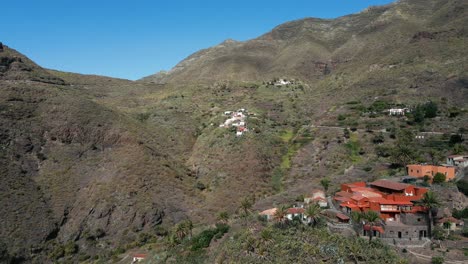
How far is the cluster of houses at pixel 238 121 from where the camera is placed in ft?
249

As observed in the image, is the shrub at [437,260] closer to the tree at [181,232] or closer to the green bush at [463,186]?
the green bush at [463,186]

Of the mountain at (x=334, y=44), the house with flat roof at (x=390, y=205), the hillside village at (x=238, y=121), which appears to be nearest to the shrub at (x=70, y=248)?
the house with flat roof at (x=390, y=205)

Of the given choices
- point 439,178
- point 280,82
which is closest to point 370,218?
point 439,178

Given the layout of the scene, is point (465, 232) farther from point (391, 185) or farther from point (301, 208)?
point (301, 208)

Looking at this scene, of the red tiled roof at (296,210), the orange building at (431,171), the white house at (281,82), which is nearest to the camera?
the red tiled roof at (296,210)

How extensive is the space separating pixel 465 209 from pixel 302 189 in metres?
17.9

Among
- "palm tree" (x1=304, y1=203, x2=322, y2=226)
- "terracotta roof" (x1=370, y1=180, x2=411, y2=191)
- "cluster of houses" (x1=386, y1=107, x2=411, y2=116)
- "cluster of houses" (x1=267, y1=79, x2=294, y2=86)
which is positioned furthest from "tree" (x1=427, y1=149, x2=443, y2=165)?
"cluster of houses" (x1=267, y1=79, x2=294, y2=86)

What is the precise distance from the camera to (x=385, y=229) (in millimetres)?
32844

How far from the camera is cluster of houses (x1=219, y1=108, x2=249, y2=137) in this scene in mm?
75812

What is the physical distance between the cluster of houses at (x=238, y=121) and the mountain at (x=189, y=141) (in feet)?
4.07

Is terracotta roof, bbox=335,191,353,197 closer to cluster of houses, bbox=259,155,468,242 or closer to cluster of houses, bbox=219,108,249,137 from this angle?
cluster of houses, bbox=259,155,468,242

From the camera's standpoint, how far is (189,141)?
8100 centimetres

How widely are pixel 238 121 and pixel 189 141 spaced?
10126 mm

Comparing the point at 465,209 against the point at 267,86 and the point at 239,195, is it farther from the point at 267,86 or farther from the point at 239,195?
the point at 267,86
